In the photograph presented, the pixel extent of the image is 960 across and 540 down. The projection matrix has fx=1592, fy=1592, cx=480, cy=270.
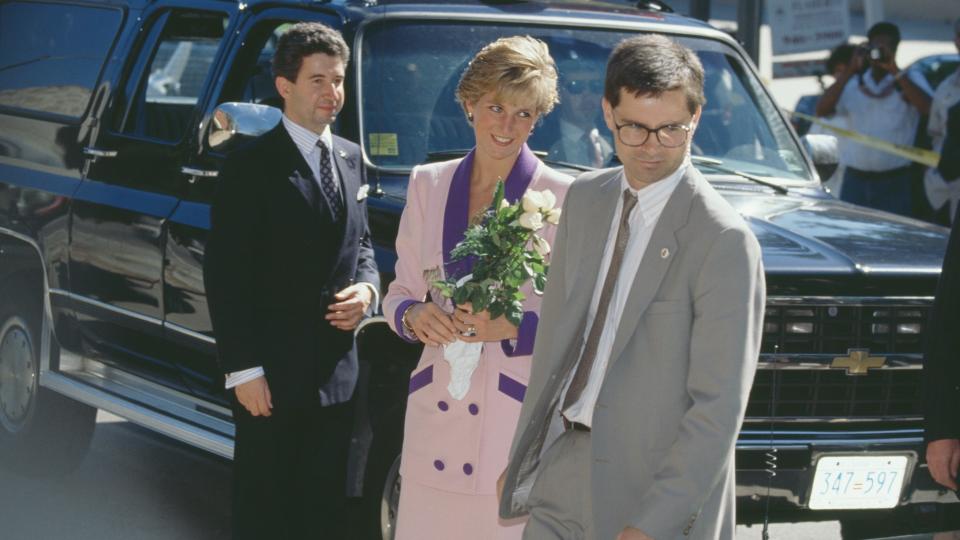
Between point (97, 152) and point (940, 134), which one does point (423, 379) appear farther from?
point (940, 134)

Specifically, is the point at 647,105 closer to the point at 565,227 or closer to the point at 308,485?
the point at 565,227

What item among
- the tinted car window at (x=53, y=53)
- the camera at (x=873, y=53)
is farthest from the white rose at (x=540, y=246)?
the camera at (x=873, y=53)

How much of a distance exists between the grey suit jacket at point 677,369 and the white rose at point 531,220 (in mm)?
424

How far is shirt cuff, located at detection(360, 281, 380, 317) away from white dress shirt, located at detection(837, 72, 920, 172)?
734 centimetres

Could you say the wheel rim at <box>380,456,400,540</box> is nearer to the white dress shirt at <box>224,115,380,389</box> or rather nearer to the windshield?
the white dress shirt at <box>224,115,380,389</box>

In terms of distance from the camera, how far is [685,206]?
3348 mm

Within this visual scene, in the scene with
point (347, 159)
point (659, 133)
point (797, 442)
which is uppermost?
point (659, 133)

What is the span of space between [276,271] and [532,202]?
1207 millimetres

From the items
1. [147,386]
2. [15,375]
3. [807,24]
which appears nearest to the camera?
[147,386]

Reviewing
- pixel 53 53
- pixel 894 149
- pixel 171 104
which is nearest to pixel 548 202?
pixel 53 53

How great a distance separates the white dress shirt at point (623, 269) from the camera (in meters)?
3.40

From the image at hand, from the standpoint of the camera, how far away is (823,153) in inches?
265

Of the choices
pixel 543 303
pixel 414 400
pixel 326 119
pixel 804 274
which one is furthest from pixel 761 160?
pixel 543 303

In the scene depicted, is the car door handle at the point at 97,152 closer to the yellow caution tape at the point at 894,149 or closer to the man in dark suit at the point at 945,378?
the man in dark suit at the point at 945,378
